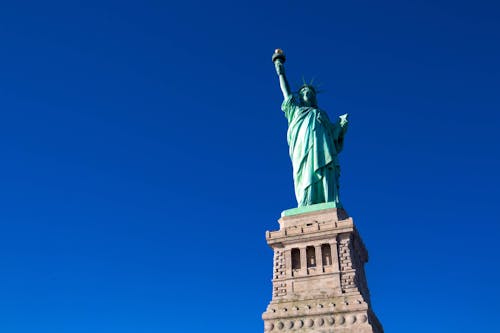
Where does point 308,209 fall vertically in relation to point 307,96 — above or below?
below

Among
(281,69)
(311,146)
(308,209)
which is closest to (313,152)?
(311,146)

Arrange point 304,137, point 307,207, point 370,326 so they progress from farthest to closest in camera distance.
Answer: point 304,137 → point 307,207 → point 370,326

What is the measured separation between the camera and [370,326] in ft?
96.8

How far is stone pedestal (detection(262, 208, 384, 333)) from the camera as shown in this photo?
30.5m

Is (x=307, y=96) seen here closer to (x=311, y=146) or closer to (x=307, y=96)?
(x=307, y=96)

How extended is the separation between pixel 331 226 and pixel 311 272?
114 inches

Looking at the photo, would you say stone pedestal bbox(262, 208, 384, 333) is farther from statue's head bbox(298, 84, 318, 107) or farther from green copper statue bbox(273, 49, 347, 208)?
statue's head bbox(298, 84, 318, 107)

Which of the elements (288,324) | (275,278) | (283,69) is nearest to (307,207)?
(275,278)

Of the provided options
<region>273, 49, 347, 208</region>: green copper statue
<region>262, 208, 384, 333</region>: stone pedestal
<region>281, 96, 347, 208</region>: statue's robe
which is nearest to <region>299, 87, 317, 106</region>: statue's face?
<region>273, 49, 347, 208</region>: green copper statue

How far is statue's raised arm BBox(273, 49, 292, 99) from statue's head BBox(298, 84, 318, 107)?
39.7 inches

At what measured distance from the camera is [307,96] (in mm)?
41062

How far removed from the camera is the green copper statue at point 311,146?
36.4 metres

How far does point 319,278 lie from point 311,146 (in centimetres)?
902

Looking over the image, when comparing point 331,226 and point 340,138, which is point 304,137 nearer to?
point 340,138
